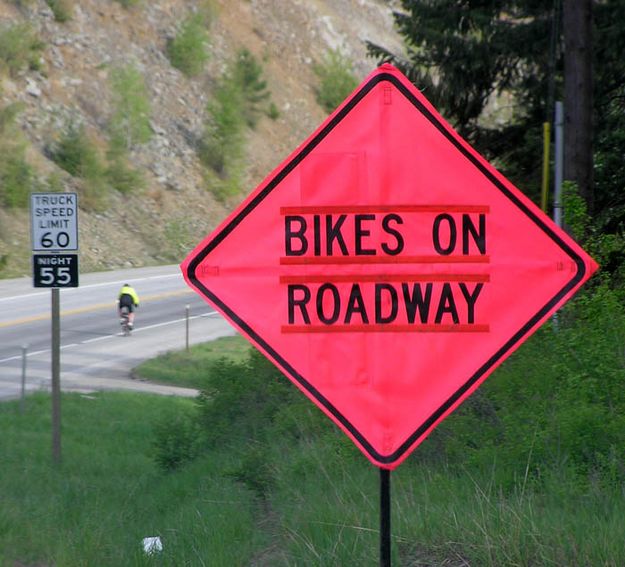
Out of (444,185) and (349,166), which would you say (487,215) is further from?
(349,166)

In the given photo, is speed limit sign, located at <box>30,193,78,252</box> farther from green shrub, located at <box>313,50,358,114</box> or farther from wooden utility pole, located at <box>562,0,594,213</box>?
green shrub, located at <box>313,50,358,114</box>

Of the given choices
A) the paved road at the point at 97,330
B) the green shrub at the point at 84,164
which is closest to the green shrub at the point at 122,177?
the green shrub at the point at 84,164

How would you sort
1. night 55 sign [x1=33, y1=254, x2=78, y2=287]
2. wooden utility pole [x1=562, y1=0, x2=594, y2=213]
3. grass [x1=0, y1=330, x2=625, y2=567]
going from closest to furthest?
grass [x1=0, y1=330, x2=625, y2=567]
night 55 sign [x1=33, y1=254, x2=78, y2=287]
wooden utility pole [x1=562, y1=0, x2=594, y2=213]

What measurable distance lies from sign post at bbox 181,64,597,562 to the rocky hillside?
37.7 meters

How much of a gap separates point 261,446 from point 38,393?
1088cm

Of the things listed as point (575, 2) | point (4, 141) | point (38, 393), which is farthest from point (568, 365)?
point (4, 141)

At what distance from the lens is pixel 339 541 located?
5207 mm

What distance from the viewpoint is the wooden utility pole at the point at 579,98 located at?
1360 centimetres

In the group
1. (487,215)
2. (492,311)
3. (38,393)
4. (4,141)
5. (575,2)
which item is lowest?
(38,393)

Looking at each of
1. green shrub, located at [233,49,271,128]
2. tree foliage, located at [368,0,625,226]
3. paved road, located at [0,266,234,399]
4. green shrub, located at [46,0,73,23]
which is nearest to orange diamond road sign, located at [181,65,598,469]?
tree foliage, located at [368,0,625,226]

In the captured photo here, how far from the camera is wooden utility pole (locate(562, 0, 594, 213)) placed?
44.6ft

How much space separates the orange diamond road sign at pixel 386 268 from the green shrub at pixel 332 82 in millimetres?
63242

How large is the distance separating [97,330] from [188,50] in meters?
33.1

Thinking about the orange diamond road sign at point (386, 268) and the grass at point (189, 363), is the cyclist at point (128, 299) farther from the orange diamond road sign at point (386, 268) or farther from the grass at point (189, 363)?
the orange diamond road sign at point (386, 268)
